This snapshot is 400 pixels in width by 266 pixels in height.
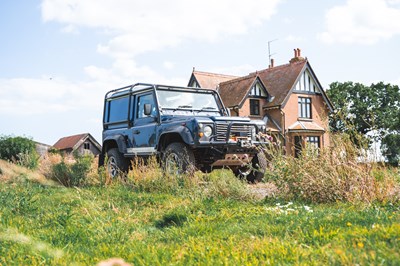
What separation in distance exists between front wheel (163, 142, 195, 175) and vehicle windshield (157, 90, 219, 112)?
50.3 inches

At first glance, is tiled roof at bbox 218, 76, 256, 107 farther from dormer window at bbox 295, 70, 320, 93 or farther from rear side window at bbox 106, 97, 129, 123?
rear side window at bbox 106, 97, 129, 123

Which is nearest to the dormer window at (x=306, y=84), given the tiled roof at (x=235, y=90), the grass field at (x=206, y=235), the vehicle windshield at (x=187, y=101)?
the tiled roof at (x=235, y=90)

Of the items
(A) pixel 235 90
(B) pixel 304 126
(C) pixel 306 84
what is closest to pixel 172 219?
(A) pixel 235 90

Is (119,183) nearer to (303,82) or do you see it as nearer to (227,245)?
(227,245)

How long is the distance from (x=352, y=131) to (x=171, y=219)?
3.05 m

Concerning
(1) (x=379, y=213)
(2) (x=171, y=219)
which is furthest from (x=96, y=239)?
(1) (x=379, y=213)

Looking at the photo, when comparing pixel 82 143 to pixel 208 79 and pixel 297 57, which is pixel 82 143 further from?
pixel 297 57

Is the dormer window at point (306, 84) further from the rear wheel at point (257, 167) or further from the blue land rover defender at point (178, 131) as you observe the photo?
the rear wheel at point (257, 167)

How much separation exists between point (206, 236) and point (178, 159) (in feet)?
16.1

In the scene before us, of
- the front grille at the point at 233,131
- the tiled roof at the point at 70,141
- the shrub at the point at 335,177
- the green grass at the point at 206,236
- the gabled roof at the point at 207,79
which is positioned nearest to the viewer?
the green grass at the point at 206,236

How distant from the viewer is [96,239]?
13.5ft

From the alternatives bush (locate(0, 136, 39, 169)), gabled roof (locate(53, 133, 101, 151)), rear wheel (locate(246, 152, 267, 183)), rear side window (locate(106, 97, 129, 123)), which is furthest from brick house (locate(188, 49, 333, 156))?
rear wheel (locate(246, 152, 267, 183))

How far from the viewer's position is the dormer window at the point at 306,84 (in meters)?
30.7

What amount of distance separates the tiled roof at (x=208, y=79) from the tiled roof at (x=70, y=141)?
17.8 m
